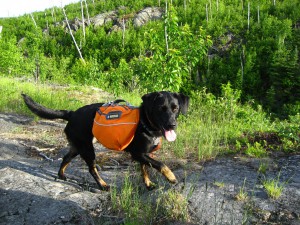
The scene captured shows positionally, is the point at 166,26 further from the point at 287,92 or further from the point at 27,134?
the point at 287,92

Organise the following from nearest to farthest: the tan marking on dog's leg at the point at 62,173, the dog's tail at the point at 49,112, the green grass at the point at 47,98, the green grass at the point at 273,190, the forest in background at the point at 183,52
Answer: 1. the green grass at the point at 273,190
2. the tan marking on dog's leg at the point at 62,173
3. the dog's tail at the point at 49,112
4. the forest in background at the point at 183,52
5. the green grass at the point at 47,98

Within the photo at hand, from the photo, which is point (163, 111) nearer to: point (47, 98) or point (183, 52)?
point (183, 52)

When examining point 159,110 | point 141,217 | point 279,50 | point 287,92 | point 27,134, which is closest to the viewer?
point 141,217

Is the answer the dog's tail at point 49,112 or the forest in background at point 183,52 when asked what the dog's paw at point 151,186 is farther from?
the forest in background at point 183,52

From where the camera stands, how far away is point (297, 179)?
415 cm

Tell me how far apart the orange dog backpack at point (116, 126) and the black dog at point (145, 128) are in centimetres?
12

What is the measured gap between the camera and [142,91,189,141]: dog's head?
4.02 meters

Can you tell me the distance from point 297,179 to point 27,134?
518 centimetres

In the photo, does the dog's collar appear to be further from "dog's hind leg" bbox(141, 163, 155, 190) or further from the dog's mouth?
"dog's hind leg" bbox(141, 163, 155, 190)

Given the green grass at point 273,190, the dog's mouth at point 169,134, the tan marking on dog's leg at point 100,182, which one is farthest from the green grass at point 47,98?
the green grass at point 273,190

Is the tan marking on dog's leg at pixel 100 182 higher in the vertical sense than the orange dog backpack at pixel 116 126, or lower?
lower

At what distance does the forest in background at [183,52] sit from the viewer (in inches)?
295

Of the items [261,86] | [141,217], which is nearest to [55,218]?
[141,217]

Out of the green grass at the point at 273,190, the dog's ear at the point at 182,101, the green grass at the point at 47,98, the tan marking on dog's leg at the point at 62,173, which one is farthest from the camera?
the green grass at the point at 47,98
